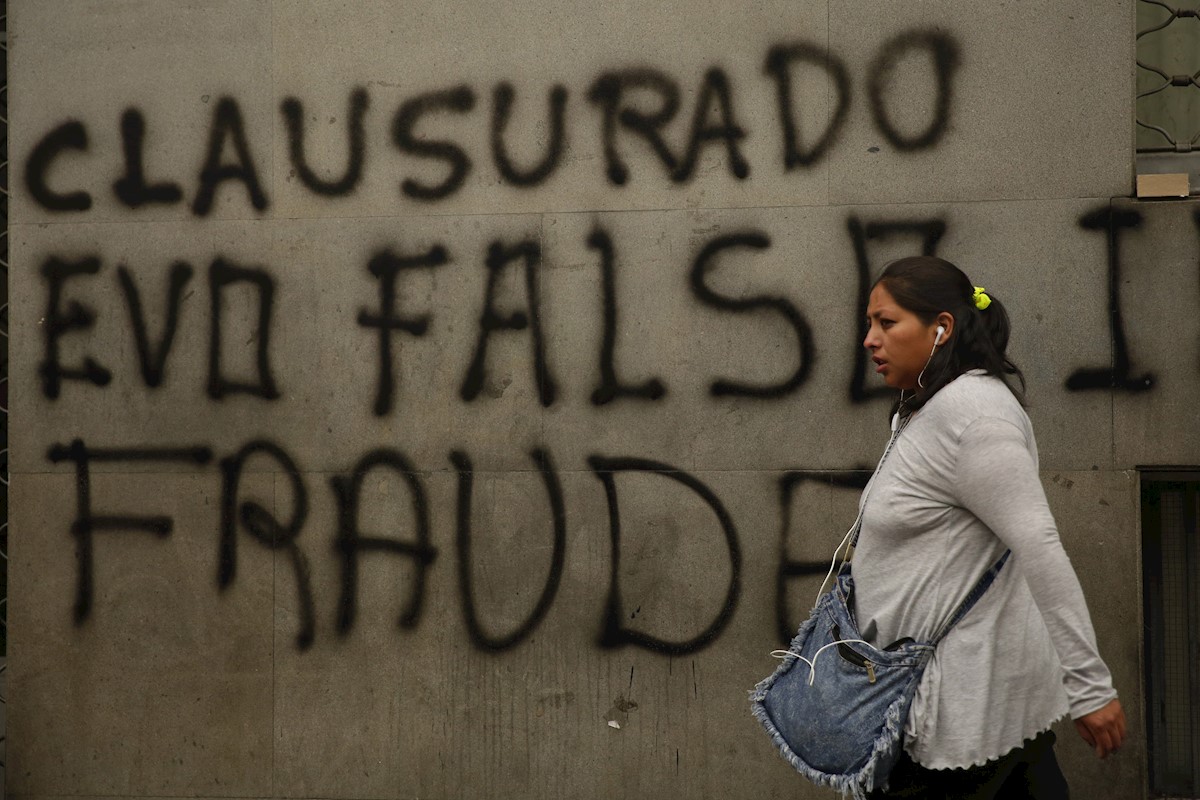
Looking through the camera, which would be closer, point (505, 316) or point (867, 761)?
point (867, 761)

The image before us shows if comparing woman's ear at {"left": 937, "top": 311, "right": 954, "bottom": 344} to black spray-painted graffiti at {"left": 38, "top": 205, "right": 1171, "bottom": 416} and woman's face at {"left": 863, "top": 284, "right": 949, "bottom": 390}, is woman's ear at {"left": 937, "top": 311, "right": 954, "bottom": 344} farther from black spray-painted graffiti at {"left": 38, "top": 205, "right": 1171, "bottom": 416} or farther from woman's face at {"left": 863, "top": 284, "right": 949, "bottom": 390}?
black spray-painted graffiti at {"left": 38, "top": 205, "right": 1171, "bottom": 416}

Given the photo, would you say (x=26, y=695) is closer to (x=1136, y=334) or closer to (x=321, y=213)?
(x=321, y=213)

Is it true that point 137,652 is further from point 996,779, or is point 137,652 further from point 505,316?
point 996,779

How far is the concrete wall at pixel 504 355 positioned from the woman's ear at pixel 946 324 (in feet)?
5.52

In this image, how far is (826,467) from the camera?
4402 millimetres

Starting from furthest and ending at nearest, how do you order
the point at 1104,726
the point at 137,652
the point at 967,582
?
the point at 137,652 < the point at 967,582 < the point at 1104,726

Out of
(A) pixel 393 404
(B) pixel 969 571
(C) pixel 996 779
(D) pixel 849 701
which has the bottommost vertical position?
(C) pixel 996 779

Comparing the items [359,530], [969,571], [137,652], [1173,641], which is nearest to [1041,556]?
[969,571]

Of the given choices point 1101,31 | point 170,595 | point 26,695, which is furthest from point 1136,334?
point 26,695

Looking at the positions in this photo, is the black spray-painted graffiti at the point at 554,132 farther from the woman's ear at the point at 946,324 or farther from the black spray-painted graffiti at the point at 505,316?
the woman's ear at the point at 946,324

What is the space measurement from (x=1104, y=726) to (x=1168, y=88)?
9.89 ft

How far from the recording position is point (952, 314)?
272cm

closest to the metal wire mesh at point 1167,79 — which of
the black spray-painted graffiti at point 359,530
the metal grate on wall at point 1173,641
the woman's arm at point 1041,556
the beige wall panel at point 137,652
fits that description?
the metal grate on wall at point 1173,641

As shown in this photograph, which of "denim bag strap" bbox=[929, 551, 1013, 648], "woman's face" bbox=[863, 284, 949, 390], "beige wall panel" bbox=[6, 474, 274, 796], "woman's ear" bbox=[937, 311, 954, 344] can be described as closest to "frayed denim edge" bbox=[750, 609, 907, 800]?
"denim bag strap" bbox=[929, 551, 1013, 648]
